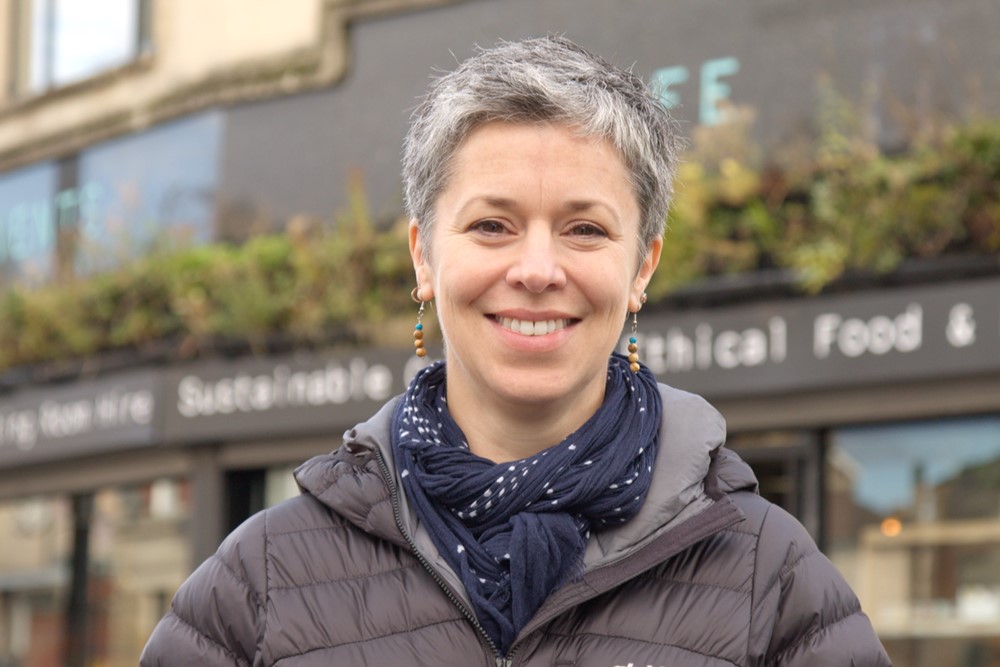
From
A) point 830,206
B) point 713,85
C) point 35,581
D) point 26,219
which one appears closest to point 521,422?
point 830,206

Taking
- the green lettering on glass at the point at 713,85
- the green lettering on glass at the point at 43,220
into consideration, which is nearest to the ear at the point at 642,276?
the green lettering on glass at the point at 713,85

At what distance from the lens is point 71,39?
10.7m

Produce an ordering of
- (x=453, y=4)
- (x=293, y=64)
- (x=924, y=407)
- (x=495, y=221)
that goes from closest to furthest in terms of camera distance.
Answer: (x=495, y=221), (x=924, y=407), (x=453, y=4), (x=293, y=64)

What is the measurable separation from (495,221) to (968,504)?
16.4 ft

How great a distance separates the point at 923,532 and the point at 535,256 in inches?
199

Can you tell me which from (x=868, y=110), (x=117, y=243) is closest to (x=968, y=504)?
(x=868, y=110)

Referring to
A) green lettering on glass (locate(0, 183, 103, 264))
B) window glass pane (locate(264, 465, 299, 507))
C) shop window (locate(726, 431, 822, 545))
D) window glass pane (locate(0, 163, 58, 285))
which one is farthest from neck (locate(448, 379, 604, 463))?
window glass pane (locate(0, 163, 58, 285))

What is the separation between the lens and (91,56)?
1063cm

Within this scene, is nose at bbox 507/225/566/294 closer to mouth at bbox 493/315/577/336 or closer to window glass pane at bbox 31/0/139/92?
mouth at bbox 493/315/577/336

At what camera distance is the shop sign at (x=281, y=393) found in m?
7.85

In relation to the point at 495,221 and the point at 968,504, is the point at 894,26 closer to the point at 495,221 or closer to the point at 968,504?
the point at 968,504

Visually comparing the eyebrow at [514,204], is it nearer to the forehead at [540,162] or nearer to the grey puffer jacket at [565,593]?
the forehead at [540,162]

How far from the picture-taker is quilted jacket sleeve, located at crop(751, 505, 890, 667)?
211 centimetres

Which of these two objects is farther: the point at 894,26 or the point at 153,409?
the point at 153,409
